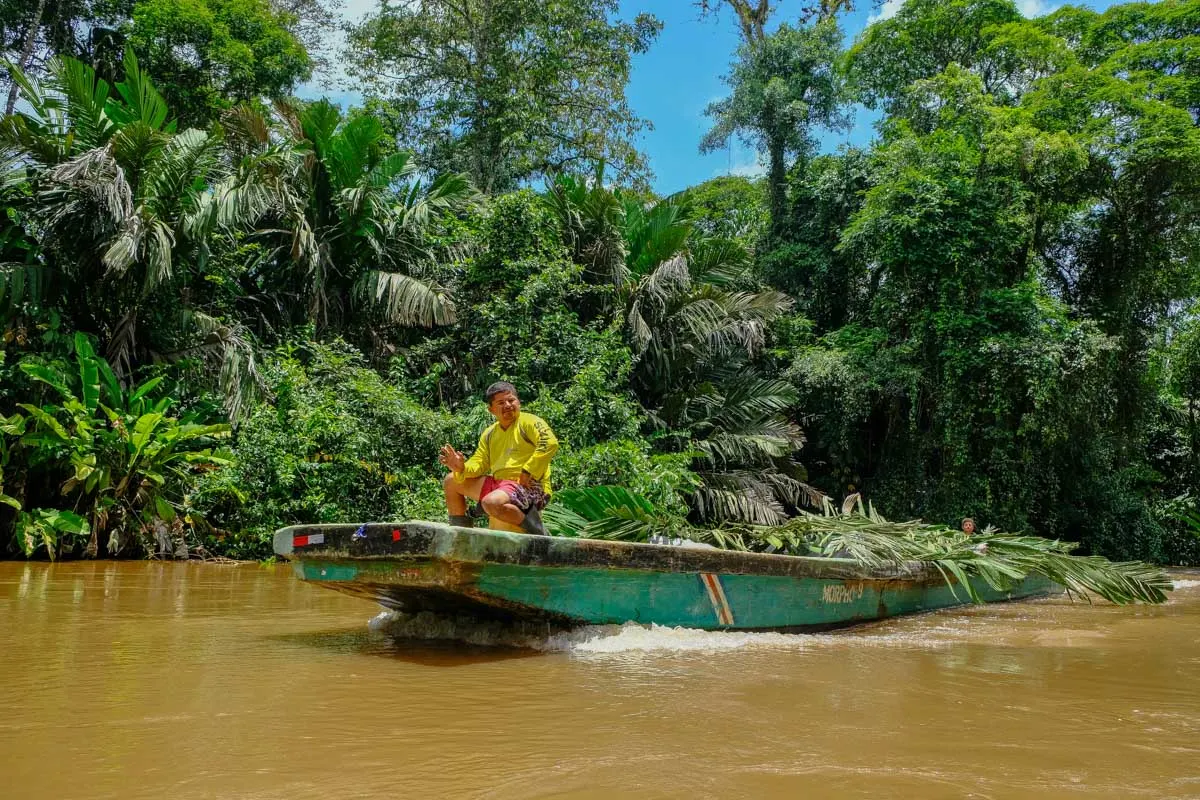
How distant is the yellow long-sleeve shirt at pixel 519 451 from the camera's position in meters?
4.89

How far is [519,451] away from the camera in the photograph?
4922mm

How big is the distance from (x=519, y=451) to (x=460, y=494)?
43 centimetres

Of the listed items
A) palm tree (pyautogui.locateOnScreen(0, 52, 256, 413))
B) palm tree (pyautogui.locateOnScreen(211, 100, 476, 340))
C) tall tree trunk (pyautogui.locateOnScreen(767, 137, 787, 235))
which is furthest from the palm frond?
tall tree trunk (pyautogui.locateOnScreen(767, 137, 787, 235))

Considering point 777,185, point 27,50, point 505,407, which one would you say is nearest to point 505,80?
point 777,185

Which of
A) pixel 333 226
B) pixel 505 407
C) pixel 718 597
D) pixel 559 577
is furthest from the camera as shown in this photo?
pixel 333 226

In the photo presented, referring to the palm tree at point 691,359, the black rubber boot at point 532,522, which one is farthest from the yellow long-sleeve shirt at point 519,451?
the palm tree at point 691,359

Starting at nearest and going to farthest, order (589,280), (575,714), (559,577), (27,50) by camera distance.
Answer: (575,714), (559,577), (589,280), (27,50)

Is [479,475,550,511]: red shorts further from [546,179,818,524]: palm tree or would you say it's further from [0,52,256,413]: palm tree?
[546,179,818,524]: palm tree

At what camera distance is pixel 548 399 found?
1023cm

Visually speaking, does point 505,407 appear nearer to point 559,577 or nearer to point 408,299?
point 559,577

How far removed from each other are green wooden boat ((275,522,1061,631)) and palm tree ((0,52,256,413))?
656 cm

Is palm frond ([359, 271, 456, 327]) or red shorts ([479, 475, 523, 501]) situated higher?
palm frond ([359, 271, 456, 327])

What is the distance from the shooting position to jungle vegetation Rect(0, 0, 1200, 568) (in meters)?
9.63

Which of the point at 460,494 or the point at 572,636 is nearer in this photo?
the point at 572,636
